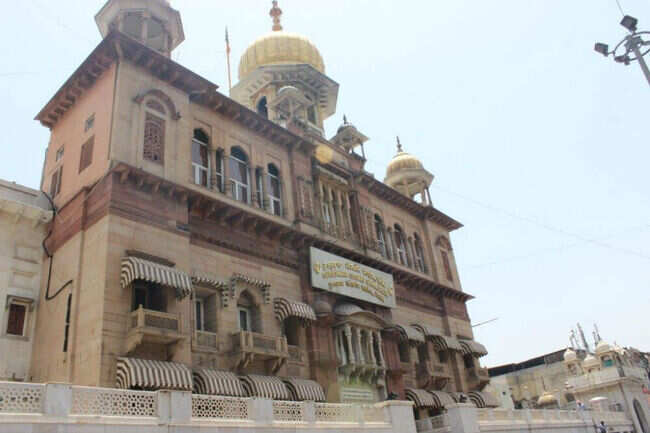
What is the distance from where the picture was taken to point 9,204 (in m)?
17.2

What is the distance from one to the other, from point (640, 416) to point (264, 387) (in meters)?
33.3


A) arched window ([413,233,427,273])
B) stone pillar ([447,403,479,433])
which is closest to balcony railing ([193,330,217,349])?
stone pillar ([447,403,479,433])

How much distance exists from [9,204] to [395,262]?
16.3 metres

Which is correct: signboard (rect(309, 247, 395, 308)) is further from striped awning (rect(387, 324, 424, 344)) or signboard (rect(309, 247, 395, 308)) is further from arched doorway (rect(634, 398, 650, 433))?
arched doorway (rect(634, 398, 650, 433))

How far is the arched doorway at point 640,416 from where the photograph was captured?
126ft

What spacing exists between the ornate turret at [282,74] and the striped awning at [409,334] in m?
11.4

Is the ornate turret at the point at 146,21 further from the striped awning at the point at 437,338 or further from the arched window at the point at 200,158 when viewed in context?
the striped awning at the point at 437,338

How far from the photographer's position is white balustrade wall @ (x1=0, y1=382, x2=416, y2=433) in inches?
364

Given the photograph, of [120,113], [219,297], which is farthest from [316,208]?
[120,113]

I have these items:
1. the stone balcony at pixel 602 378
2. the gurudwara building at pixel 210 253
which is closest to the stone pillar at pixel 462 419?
the gurudwara building at pixel 210 253

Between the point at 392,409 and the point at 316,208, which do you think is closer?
the point at 392,409

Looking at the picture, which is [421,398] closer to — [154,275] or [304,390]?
[304,390]

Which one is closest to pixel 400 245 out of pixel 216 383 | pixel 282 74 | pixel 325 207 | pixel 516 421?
pixel 325 207

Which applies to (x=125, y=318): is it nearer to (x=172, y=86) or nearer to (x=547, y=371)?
(x=172, y=86)
